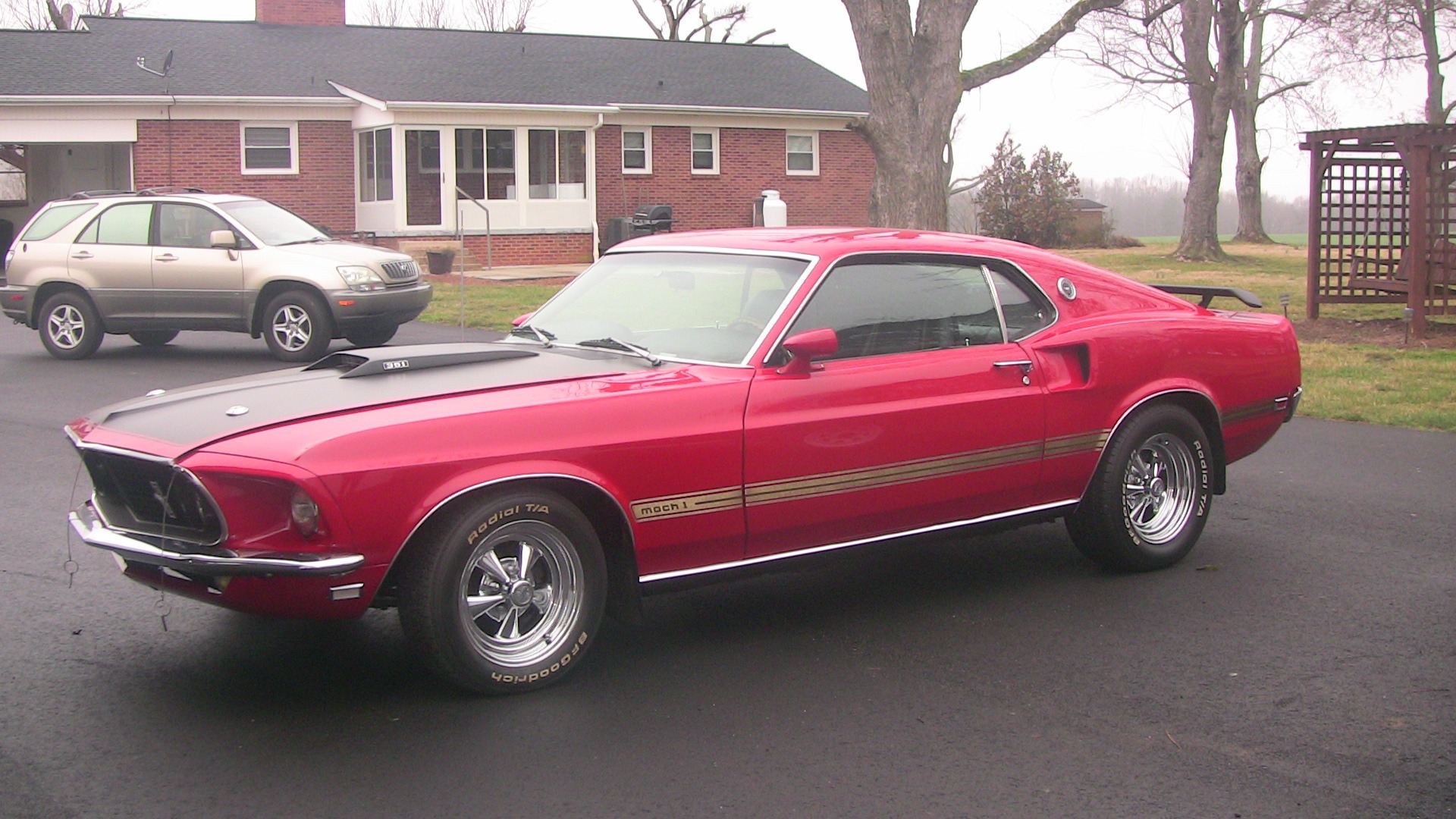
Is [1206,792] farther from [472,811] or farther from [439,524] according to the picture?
[439,524]

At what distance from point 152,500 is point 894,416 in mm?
2639

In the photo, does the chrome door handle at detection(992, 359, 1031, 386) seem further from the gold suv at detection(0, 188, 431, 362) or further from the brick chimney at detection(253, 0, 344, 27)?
the brick chimney at detection(253, 0, 344, 27)

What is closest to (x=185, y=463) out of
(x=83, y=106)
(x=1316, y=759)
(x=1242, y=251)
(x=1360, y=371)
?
(x=1316, y=759)

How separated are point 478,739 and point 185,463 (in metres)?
1.23

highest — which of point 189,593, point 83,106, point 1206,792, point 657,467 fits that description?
point 83,106

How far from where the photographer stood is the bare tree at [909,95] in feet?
60.4

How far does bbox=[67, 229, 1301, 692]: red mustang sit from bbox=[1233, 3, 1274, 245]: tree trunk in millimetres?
36472

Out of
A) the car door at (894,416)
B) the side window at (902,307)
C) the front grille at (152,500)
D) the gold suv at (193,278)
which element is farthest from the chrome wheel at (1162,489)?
the gold suv at (193,278)

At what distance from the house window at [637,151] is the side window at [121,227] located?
64.8ft

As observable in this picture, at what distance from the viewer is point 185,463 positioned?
166 inches

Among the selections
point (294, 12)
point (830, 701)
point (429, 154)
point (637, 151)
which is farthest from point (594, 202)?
point (830, 701)

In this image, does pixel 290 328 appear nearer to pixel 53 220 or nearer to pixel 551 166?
pixel 53 220

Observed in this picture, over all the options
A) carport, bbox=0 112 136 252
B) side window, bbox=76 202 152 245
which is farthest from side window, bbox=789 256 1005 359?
carport, bbox=0 112 136 252

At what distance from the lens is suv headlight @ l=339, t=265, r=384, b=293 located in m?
14.1
